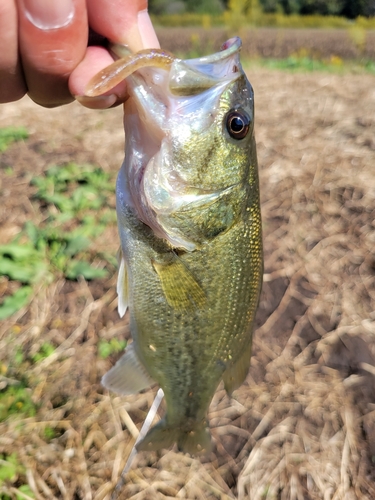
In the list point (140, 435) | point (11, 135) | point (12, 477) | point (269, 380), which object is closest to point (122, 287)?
point (140, 435)

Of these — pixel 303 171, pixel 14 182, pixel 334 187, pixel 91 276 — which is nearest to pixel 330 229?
pixel 334 187

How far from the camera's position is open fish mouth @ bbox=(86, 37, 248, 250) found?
46.1 inches

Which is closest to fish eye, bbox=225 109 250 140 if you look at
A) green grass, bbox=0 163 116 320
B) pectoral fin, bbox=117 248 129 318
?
pectoral fin, bbox=117 248 129 318

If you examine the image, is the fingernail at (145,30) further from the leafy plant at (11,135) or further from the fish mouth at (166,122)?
the leafy plant at (11,135)

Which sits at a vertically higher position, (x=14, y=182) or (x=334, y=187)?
(x=14, y=182)

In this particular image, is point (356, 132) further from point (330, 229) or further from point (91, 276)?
point (91, 276)

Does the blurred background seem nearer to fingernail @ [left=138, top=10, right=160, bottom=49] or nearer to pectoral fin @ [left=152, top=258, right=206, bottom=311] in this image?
pectoral fin @ [left=152, top=258, right=206, bottom=311]

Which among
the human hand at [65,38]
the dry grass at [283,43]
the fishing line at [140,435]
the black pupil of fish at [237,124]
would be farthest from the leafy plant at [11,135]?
the dry grass at [283,43]

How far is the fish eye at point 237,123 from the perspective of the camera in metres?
1.28

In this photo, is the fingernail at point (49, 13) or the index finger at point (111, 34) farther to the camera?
the index finger at point (111, 34)

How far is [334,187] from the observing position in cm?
438

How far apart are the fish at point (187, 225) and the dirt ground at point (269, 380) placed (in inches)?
30.9

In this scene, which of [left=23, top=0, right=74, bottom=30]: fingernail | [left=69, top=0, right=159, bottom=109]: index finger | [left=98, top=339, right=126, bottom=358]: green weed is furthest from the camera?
[left=98, top=339, right=126, bottom=358]: green weed

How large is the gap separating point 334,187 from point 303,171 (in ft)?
1.53
